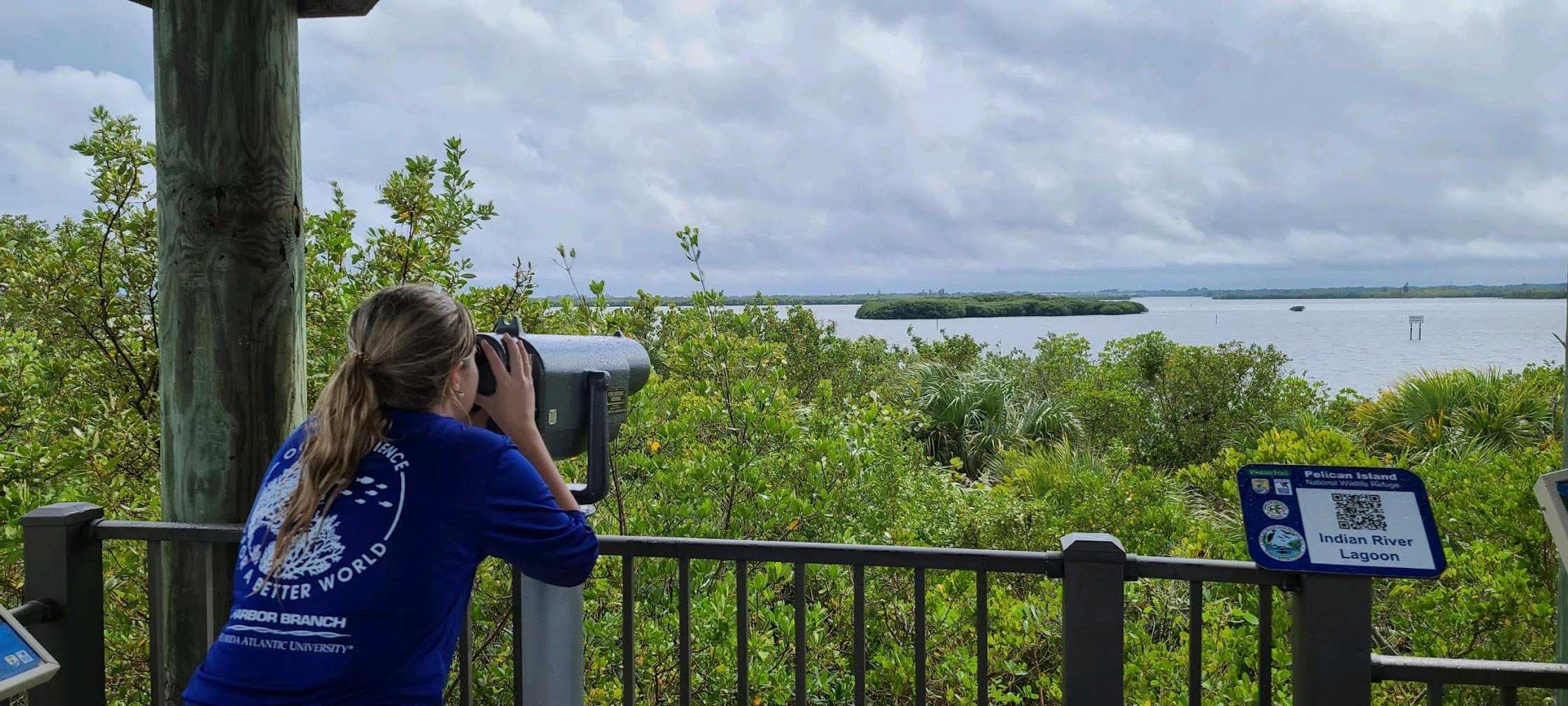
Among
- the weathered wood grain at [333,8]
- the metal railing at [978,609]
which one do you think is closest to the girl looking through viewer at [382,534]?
the metal railing at [978,609]

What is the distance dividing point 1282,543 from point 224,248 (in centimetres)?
211

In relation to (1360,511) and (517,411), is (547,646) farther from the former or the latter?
(1360,511)

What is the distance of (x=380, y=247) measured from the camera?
3.70m

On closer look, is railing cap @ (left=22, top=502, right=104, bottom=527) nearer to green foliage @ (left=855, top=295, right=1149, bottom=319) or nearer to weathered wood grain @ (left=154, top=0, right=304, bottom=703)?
weathered wood grain @ (left=154, top=0, right=304, bottom=703)

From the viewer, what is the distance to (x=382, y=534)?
108 centimetres

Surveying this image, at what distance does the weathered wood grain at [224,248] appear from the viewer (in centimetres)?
179

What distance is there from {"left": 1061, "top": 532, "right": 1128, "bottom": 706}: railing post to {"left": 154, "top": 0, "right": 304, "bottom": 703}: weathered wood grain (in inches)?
65.4

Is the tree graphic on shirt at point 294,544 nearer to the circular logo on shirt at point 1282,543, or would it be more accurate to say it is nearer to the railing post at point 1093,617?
the railing post at point 1093,617

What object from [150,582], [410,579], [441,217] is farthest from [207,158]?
[441,217]

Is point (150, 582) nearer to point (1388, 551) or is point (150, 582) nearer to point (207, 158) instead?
point (207, 158)

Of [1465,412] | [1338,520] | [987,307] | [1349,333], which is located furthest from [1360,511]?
[987,307]

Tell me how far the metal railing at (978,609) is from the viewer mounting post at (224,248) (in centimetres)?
14

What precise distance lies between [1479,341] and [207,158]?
45.5ft

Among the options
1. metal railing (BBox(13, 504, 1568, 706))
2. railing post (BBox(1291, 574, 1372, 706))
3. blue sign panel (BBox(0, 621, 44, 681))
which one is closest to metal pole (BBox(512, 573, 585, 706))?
metal railing (BBox(13, 504, 1568, 706))
